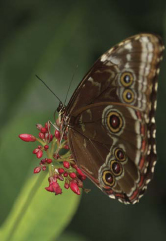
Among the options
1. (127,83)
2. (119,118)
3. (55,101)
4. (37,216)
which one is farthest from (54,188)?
(55,101)

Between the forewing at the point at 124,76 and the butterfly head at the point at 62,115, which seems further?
the butterfly head at the point at 62,115

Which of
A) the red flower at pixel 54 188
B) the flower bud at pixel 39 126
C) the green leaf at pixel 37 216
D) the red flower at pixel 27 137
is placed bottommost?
the green leaf at pixel 37 216

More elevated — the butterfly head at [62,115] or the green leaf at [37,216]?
the butterfly head at [62,115]

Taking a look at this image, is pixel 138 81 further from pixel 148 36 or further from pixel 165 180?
pixel 165 180

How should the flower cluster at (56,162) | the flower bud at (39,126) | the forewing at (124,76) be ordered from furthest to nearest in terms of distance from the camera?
the flower bud at (39,126) → the flower cluster at (56,162) → the forewing at (124,76)

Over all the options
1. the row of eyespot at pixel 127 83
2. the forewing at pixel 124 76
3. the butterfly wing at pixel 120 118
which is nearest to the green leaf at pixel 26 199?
the butterfly wing at pixel 120 118

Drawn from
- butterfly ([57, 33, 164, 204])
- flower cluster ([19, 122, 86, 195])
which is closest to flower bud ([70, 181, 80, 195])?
flower cluster ([19, 122, 86, 195])

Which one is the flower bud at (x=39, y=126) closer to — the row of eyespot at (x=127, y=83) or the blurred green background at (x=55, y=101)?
the blurred green background at (x=55, y=101)
